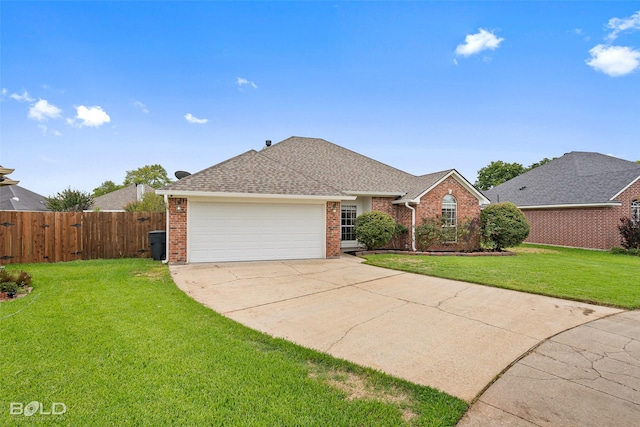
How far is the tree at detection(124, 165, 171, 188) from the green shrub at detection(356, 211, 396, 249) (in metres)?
43.8

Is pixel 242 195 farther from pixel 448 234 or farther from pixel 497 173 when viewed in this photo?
pixel 497 173

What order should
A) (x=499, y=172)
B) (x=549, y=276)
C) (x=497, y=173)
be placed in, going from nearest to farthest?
(x=549, y=276) < (x=499, y=172) < (x=497, y=173)

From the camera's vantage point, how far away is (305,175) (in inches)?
500

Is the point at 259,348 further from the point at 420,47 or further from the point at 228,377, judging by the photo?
the point at 420,47

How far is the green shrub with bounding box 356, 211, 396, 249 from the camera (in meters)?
12.8

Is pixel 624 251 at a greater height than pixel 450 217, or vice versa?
pixel 450 217

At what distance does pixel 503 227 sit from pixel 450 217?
221 cm

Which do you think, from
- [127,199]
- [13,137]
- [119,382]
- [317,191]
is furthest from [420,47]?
[127,199]

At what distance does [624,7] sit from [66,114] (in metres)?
23.1

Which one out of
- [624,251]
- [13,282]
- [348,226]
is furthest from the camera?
[624,251]

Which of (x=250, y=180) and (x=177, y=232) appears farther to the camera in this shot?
(x=250, y=180)

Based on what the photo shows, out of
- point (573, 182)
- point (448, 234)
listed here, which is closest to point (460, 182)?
point (448, 234)

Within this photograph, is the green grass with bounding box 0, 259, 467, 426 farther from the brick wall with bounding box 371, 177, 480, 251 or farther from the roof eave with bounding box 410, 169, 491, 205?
the roof eave with bounding box 410, 169, 491, 205

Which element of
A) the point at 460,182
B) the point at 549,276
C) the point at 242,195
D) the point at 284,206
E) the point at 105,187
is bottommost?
the point at 549,276
